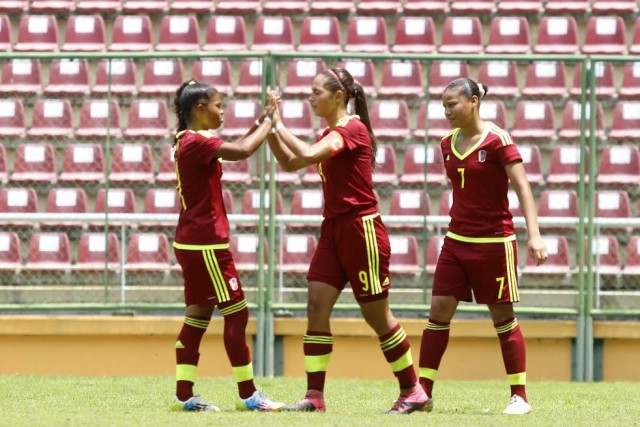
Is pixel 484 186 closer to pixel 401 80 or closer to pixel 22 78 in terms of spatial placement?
pixel 401 80

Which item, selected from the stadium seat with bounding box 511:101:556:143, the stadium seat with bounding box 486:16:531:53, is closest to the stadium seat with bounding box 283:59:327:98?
the stadium seat with bounding box 511:101:556:143

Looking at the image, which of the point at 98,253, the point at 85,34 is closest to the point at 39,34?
the point at 85,34

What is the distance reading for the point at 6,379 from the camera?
28.5 ft

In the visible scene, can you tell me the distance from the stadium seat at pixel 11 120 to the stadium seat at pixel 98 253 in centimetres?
97

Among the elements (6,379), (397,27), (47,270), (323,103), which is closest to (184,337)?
(323,103)

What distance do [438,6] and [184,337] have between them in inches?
Result: 290

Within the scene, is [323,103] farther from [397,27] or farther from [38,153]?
[397,27]

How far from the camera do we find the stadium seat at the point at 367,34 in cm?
1265

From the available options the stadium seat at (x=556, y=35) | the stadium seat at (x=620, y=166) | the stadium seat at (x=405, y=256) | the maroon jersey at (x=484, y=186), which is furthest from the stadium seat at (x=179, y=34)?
the maroon jersey at (x=484, y=186)

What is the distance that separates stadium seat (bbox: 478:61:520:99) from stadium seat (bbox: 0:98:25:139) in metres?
3.56

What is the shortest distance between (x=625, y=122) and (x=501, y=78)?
3.35ft

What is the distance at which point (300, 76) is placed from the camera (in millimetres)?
10469

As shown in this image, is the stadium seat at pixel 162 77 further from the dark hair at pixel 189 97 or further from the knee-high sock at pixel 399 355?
the knee-high sock at pixel 399 355

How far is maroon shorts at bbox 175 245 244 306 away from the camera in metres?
6.30
